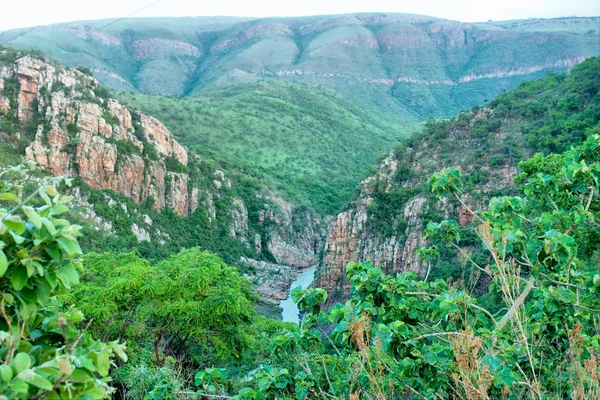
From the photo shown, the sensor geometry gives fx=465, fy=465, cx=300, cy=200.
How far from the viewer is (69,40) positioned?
427 ft

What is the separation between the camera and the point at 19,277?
279 centimetres

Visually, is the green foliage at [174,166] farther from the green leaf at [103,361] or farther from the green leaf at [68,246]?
the green leaf at [103,361]

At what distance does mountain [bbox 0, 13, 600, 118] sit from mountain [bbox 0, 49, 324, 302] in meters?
75.4

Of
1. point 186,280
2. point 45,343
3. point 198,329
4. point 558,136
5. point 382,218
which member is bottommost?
point 382,218

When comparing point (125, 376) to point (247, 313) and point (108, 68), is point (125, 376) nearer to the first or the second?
point (247, 313)

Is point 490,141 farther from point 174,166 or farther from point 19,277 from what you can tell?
point 19,277

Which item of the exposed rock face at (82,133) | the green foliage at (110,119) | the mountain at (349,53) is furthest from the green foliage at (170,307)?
the mountain at (349,53)

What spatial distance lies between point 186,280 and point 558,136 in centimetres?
2331

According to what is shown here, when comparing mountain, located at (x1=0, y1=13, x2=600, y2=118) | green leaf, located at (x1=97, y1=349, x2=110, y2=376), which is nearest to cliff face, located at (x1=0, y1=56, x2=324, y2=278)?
green leaf, located at (x1=97, y1=349, x2=110, y2=376)

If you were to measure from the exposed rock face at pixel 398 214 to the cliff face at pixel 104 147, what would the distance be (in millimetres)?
16414

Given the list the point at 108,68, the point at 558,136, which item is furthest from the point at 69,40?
the point at 558,136

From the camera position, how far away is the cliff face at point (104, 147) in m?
35.6

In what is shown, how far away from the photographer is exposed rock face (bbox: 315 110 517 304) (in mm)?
28672

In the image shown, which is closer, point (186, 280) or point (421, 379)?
point (421, 379)
